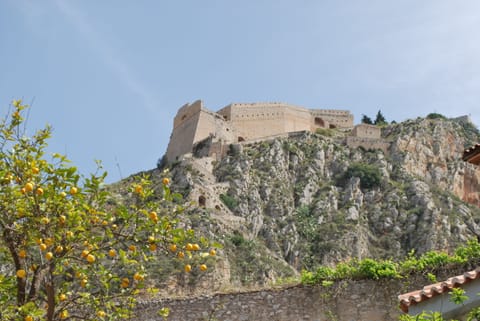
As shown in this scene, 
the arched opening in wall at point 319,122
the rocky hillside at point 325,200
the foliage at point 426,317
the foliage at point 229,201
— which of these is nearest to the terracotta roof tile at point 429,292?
the foliage at point 426,317

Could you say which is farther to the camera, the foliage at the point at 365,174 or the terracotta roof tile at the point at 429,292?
the foliage at the point at 365,174

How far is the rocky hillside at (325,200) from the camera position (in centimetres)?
5084

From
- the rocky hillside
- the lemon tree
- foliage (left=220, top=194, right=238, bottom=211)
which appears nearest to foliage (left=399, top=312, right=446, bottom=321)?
the lemon tree

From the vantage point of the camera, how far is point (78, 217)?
6.45 metres

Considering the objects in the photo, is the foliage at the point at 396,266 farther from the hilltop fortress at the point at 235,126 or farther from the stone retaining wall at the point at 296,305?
the hilltop fortress at the point at 235,126

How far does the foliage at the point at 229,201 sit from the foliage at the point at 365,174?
13.8 m

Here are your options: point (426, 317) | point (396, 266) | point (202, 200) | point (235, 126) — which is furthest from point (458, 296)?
point (235, 126)

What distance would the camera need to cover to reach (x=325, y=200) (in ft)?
194

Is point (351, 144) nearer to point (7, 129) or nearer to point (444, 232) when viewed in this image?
point (444, 232)

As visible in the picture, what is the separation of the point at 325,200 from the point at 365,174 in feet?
21.4

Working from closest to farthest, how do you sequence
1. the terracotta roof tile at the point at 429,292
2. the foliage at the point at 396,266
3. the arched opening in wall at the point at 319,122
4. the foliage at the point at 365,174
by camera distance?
the terracotta roof tile at the point at 429,292 < the foliage at the point at 396,266 < the foliage at the point at 365,174 < the arched opening in wall at the point at 319,122

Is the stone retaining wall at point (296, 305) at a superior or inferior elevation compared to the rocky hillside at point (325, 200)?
inferior

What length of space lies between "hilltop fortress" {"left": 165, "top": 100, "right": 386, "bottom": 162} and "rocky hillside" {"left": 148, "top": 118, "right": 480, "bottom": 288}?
2.34 m

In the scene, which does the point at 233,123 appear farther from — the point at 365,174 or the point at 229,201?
the point at 229,201
